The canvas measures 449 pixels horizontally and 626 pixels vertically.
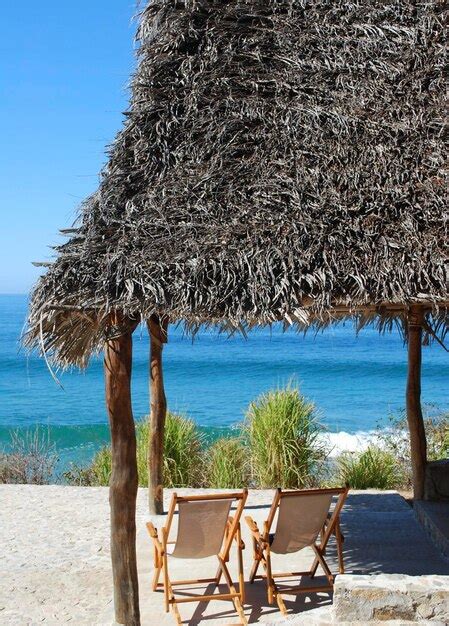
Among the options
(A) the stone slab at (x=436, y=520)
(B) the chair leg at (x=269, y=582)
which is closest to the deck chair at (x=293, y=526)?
(B) the chair leg at (x=269, y=582)

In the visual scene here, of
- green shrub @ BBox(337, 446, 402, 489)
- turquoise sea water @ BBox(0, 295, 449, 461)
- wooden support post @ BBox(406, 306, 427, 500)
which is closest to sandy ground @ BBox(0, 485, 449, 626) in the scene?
wooden support post @ BBox(406, 306, 427, 500)

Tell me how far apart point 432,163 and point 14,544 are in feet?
14.4

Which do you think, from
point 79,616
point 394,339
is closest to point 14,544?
point 79,616

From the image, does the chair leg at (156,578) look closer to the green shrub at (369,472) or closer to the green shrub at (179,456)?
the green shrub at (179,456)

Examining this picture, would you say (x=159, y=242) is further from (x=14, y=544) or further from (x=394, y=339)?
(x=394, y=339)

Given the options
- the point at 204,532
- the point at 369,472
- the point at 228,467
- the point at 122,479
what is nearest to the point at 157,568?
the point at 204,532

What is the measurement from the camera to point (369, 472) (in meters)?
8.55

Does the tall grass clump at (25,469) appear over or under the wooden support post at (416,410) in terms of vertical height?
under

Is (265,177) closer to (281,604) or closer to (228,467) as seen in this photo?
(281,604)

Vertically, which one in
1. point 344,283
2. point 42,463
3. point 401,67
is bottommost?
point 42,463

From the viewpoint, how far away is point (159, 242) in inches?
160

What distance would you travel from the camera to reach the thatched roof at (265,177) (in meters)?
3.88

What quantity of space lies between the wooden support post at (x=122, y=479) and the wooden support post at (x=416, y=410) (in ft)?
11.9

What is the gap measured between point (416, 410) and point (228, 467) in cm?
243
